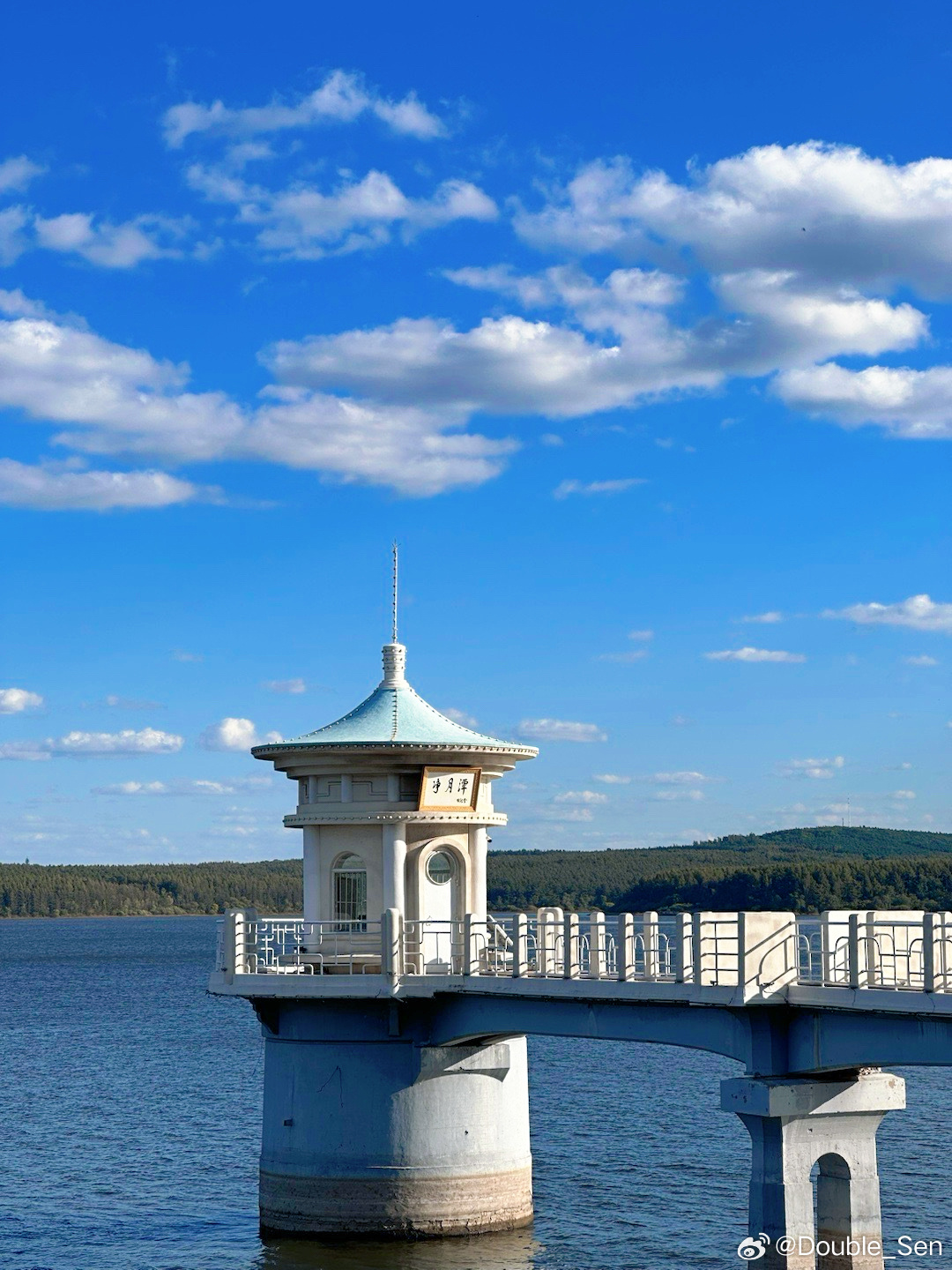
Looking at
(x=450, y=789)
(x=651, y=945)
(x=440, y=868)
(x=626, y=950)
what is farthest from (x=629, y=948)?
(x=440, y=868)

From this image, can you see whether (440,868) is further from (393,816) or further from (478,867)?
(393,816)

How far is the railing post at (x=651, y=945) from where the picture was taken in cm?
2489

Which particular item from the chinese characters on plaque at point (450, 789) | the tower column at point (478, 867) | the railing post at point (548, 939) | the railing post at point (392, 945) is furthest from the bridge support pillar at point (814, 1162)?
the chinese characters on plaque at point (450, 789)

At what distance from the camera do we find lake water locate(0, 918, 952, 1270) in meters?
29.7

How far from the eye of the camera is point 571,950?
1049 inches

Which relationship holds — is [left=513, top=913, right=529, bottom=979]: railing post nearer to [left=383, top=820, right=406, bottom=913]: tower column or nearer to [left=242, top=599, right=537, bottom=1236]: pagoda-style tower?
[left=242, top=599, right=537, bottom=1236]: pagoda-style tower

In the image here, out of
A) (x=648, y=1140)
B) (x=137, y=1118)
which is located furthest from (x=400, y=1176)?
(x=137, y=1118)

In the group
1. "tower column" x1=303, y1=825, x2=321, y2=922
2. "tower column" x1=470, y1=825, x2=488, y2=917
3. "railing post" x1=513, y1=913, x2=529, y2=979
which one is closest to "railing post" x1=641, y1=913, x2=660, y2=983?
"railing post" x1=513, y1=913, x2=529, y2=979

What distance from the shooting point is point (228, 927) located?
30266 millimetres

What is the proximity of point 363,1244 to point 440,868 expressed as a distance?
6.58m

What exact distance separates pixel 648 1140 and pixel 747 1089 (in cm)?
2040

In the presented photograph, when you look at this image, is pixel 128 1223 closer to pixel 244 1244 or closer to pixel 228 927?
pixel 244 1244

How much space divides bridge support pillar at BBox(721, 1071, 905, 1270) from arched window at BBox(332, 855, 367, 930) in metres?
9.46

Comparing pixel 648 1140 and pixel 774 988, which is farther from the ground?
pixel 774 988
